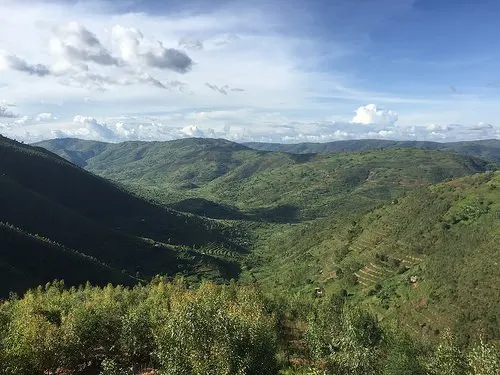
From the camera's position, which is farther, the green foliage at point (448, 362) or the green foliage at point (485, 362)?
the green foliage at point (448, 362)

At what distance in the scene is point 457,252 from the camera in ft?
603

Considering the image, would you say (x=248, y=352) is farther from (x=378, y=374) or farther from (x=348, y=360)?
(x=378, y=374)

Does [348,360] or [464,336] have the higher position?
[348,360]

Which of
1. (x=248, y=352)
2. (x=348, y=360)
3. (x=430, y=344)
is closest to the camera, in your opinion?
(x=248, y=352)

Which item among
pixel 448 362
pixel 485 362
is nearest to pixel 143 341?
pixel 448 362

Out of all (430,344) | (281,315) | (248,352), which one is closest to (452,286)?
(430,344)

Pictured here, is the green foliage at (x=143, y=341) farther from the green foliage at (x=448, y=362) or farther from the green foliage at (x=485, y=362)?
the green foliage at (x=485, y=362)

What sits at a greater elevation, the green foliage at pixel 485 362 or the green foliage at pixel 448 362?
the green foliage at pixel 485 362

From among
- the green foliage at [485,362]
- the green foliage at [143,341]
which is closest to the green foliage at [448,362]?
the green foliage at [485,362]

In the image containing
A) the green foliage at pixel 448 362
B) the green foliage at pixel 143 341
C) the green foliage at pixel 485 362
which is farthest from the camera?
the green foliage at pixel 448 362

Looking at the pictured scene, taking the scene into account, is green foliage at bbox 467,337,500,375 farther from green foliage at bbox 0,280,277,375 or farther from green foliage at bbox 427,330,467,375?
green foliage at bbox 0,280,277,375

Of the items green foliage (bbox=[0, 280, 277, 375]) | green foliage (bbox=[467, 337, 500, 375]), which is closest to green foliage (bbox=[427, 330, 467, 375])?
green foliage (bbox=[467, 337, 500, 375])

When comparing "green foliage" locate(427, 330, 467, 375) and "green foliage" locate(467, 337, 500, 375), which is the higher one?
"green foliage" locate(467, 337, 500, 375)

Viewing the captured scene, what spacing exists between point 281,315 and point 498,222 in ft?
381
